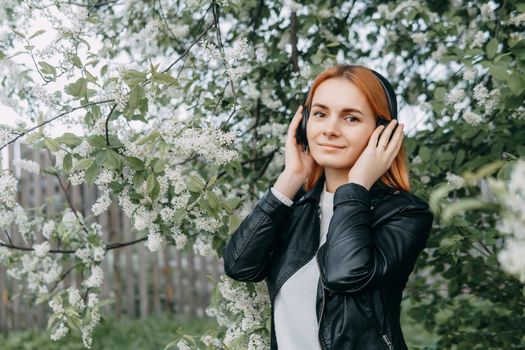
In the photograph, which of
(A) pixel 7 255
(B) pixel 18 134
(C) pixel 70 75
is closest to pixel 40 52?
(C) pixel 70 75

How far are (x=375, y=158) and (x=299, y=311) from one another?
408mm

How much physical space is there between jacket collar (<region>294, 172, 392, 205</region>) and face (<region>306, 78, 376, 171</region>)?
0.28ft

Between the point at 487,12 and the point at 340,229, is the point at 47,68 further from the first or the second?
the point at 487,12

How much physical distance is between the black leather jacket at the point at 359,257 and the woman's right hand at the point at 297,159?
5.1 inches

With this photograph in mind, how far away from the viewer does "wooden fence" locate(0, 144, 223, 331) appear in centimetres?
599

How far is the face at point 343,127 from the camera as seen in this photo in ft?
5.84

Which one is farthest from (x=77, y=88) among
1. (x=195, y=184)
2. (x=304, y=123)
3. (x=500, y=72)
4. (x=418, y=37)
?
(x=418, y=37)

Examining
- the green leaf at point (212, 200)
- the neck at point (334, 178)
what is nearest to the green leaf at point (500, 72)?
the neck at point (334, 178)

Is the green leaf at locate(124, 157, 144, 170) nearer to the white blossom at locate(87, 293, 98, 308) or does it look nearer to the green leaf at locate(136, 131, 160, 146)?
the green leaf at locate(136, 131, 160, 146)

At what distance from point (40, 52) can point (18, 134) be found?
10.2 inches

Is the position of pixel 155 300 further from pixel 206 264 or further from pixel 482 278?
pixel 482 278

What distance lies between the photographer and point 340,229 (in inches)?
63.7

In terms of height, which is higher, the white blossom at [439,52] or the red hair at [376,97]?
the white blossom at [439,52]

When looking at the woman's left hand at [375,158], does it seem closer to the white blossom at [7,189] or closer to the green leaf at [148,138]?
the green leaf at [148,138]
